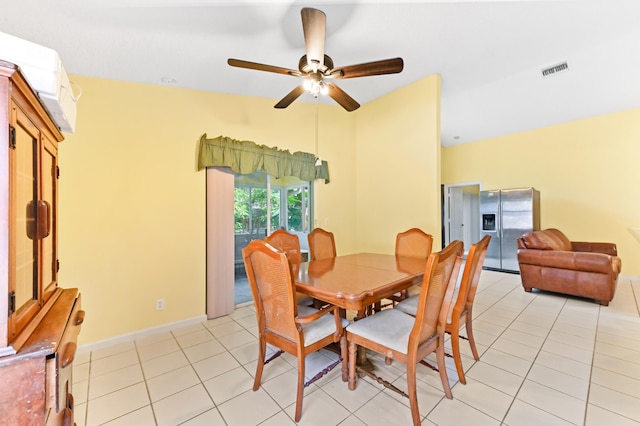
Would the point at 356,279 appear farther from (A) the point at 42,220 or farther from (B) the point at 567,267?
(B) the point at 567,267

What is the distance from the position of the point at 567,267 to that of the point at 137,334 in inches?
212

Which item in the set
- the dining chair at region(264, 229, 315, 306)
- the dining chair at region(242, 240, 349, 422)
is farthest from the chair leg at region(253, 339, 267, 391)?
the dining chair at region(264, 229, 315, 306)

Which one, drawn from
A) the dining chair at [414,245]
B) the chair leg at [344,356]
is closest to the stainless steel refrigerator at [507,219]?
the dining chair at [414,245]

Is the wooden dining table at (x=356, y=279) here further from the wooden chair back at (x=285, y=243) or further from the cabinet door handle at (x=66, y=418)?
the cabinet door handle at (x=66, y=418)

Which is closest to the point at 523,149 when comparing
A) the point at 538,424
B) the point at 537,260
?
the point at 537,260

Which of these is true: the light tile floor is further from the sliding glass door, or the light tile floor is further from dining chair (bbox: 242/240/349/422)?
the sliding glass door

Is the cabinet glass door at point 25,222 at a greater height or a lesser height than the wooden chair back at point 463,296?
greater

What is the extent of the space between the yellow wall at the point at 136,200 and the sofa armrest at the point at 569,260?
4.48m

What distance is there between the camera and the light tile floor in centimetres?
162

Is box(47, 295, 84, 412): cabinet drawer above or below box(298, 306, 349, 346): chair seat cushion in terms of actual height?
above

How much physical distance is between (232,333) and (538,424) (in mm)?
2536

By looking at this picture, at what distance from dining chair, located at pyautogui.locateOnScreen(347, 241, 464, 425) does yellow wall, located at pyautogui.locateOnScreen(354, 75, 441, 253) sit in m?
1.95

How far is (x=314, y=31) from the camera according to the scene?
1800 millimetres

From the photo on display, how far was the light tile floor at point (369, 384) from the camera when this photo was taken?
1.62 meters
